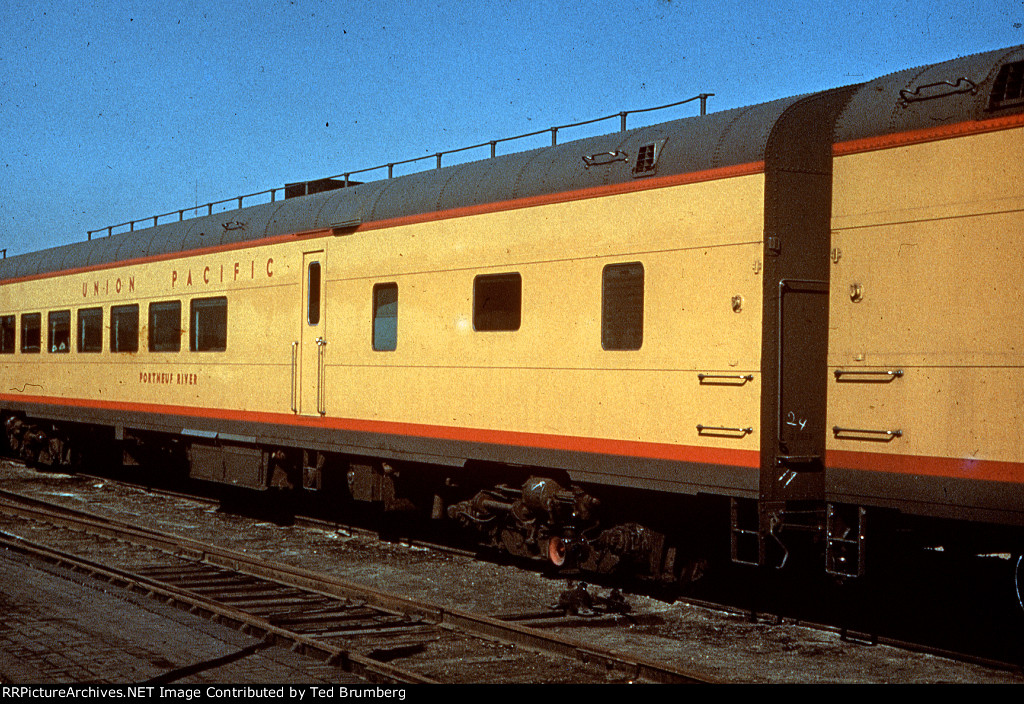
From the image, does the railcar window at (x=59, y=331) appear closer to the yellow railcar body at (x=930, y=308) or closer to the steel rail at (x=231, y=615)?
the steel rail at (x=231, y=615)

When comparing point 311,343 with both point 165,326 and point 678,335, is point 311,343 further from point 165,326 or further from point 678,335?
point 678,335

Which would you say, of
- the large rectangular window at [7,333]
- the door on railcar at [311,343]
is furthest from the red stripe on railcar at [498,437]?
the large rectangular window at [7,333]

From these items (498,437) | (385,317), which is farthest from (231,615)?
(385,317)

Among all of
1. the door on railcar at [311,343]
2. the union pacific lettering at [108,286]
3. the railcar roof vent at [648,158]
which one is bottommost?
the door on railcar at [311,343]

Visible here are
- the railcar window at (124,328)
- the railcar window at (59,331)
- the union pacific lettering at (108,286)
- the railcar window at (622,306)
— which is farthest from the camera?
the railcar window at (59,331)

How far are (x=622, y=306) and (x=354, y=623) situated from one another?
3.29 metres

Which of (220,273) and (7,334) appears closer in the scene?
(220,273)

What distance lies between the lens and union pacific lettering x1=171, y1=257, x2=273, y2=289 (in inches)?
526

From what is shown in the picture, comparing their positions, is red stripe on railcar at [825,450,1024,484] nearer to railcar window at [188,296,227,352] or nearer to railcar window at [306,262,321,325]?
railcar window at [306,262,321,325]

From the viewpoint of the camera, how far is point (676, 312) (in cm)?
852

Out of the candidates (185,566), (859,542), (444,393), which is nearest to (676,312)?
(859,542)

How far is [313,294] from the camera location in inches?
496

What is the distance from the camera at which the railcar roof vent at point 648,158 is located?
8.88m

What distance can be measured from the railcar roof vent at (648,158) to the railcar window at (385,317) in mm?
3283
